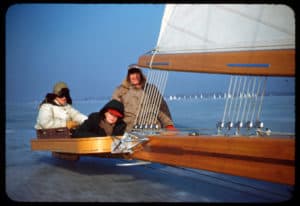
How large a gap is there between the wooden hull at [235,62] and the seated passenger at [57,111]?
2.17m

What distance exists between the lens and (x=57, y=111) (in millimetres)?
6160

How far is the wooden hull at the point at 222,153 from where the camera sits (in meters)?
3.19

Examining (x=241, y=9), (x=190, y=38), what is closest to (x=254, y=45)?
(x=241, y=9)

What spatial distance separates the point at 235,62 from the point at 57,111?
3219 mm

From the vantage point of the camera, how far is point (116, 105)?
197 inches

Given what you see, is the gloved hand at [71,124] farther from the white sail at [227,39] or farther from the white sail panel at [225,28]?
the white sail panel at [225,28]

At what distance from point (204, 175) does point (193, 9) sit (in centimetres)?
195

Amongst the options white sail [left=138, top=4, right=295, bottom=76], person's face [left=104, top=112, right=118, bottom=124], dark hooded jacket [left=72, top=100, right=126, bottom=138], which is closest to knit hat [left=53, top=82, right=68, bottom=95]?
dark hooded jacket [left=72, top=100, right=126, bottom=138]

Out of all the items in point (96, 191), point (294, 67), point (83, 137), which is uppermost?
point (294, 67)

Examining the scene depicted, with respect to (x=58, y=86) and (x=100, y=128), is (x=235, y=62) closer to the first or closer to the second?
(x=100, y=128)

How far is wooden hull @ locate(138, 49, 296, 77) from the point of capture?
11.0 feet

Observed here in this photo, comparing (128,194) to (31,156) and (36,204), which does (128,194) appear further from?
(31,156)

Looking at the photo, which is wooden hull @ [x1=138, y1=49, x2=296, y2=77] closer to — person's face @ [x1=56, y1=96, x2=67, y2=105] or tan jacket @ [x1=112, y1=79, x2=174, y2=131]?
tan jacket @ [x1=112, y1=79, x2=174, y2=131]

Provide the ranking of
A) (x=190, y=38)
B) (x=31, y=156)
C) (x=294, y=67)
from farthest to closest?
(x=31, y=156) → (x=190, y=38) → (x=294, y=67)
